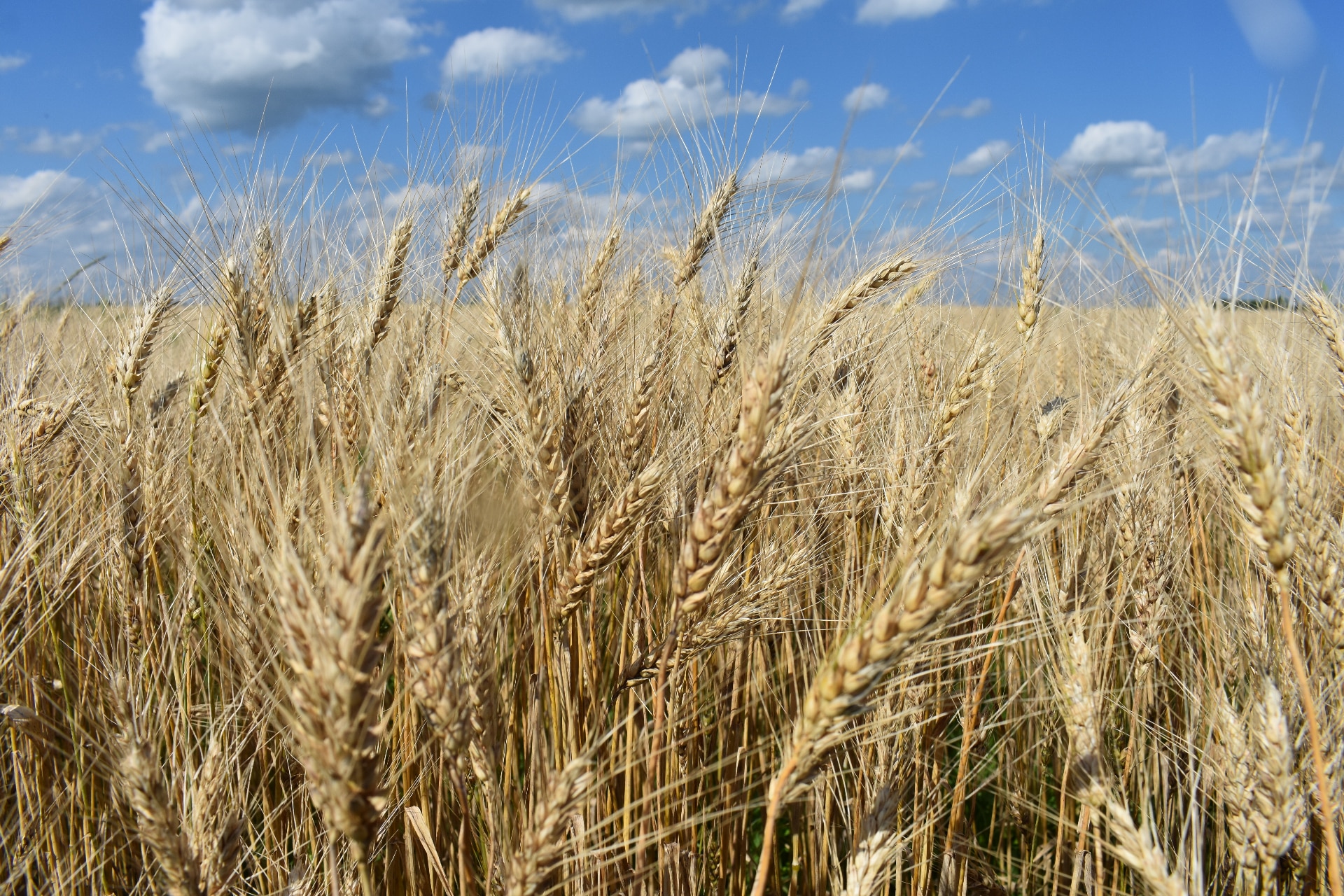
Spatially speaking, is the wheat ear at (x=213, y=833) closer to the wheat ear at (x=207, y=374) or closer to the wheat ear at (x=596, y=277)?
the wheat ear at (x=207, y=374)

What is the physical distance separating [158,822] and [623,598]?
4.32 ft

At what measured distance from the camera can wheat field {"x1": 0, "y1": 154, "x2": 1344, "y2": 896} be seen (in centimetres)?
101

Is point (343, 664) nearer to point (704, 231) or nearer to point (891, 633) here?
point (891, 633)

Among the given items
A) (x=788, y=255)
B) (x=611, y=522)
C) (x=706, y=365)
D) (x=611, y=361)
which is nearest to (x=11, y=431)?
(x=611, y=361)

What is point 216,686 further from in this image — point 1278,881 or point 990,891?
point 1278,881

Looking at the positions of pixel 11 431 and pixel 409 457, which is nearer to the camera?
pixel 409 457

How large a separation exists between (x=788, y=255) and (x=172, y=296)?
1946 mm

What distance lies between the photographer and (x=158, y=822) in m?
0.97

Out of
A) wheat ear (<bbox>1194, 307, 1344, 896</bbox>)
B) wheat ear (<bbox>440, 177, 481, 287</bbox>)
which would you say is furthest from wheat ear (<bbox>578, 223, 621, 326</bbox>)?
wheat ear (<bbox>1194, 307, 1344, 896</bbox>)

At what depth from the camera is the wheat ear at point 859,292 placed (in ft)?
6.54

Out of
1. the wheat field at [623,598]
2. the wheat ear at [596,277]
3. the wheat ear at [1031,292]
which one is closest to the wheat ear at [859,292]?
the wheat field at [623,598]

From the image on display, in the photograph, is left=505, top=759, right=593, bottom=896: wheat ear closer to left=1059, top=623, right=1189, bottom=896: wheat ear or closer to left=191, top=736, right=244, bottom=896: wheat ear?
left=191, top=736, right=244, bottom=896: wheat ear

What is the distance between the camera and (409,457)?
3.86 ft

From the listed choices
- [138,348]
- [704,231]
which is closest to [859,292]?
[704,231]
